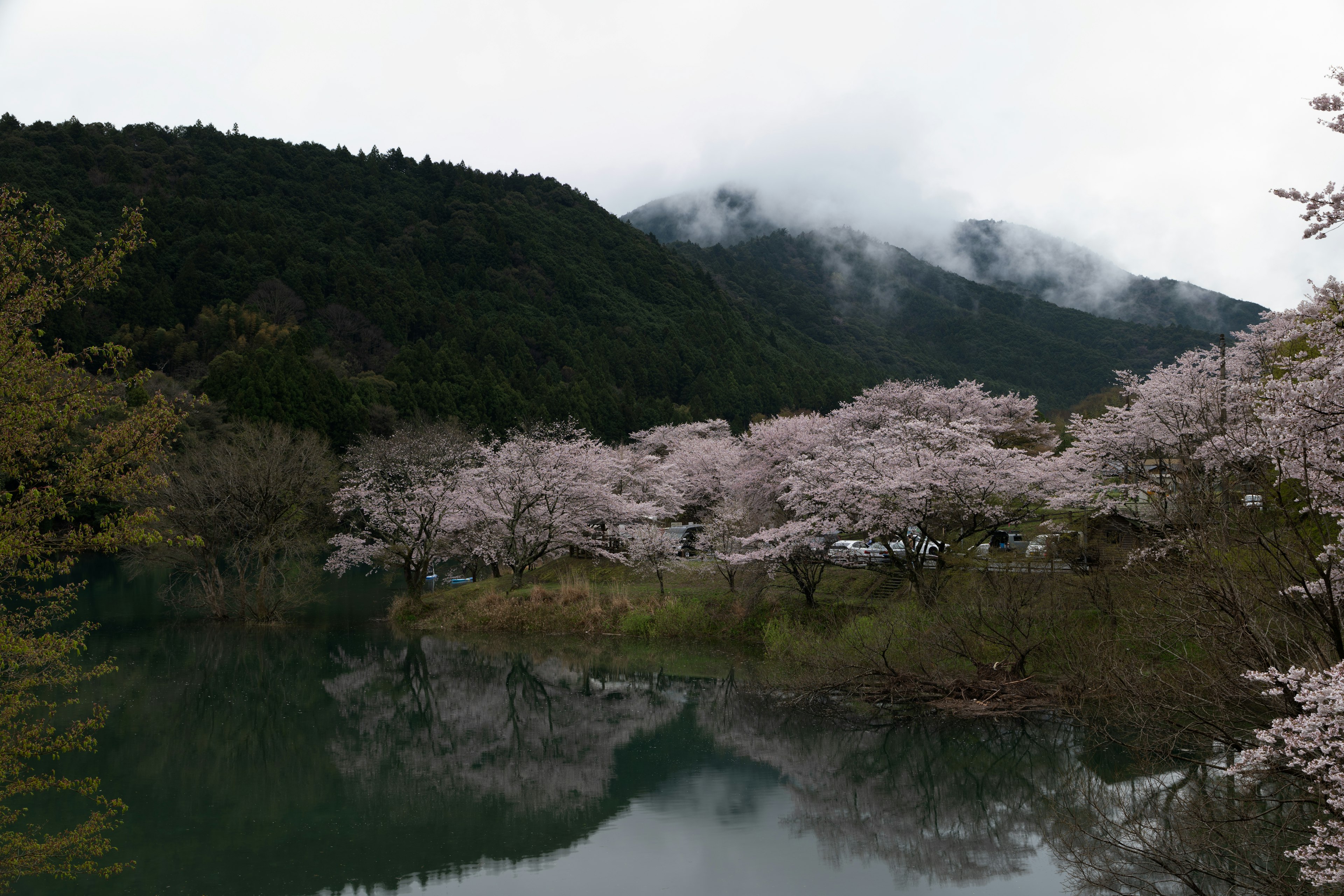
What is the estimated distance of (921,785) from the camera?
56.2 feet

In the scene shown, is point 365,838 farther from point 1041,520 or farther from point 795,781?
point 1041,520

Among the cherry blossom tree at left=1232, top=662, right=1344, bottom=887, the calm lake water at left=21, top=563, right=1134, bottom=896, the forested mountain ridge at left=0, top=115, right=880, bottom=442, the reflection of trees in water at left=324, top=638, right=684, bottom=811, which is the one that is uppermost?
the forested mountain ridge at left=0, top=115, right=880, bottom=442

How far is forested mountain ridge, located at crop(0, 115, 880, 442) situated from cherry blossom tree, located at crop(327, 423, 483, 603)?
22.9 m

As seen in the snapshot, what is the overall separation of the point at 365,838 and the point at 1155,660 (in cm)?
1703

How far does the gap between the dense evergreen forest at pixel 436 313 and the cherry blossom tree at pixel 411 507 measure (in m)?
22.6

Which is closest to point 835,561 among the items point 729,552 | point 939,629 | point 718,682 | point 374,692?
point 729,552

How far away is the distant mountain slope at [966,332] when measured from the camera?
441ft

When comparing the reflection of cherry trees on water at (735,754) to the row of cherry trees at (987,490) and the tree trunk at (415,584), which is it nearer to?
the row of cherry trees at (987,490)

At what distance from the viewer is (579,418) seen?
3081 inches

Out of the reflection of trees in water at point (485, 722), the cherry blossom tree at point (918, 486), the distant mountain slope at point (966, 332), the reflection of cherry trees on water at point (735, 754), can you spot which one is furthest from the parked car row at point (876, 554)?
the distant mountain slope at point (966, 332)

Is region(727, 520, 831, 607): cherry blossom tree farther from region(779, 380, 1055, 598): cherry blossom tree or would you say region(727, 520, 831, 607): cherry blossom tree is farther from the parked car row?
the parked car row

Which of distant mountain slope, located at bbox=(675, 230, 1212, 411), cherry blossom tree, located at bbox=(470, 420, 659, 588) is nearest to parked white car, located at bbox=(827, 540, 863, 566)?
cherry blossom tree, located at bbox=(470, 420, 659, 588)

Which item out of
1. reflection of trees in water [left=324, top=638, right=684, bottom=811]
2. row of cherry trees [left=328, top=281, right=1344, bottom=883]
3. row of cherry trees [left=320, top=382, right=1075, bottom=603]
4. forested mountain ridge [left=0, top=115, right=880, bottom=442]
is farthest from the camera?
forested mountain ridge [left=0, top=115, right=880, bottom=442]

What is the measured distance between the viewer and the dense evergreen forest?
74.3 meters
